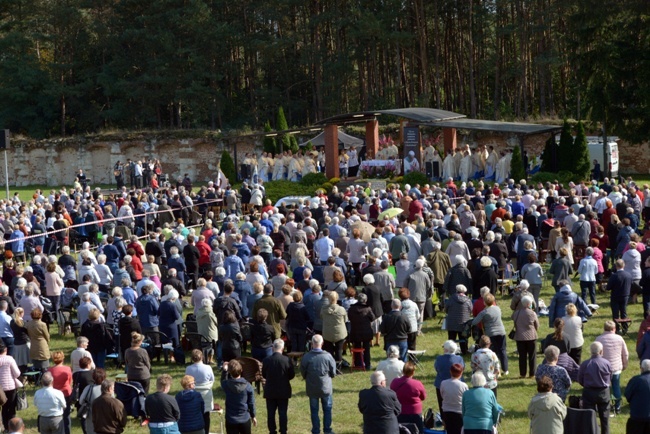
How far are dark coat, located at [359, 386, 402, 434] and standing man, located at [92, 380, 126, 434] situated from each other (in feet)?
8.81

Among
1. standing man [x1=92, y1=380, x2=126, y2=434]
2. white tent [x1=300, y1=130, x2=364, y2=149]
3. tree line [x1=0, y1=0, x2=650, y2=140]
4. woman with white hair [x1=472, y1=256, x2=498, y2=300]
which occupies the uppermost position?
tree line [x1=0, y1=0, x2=650, y2=140]

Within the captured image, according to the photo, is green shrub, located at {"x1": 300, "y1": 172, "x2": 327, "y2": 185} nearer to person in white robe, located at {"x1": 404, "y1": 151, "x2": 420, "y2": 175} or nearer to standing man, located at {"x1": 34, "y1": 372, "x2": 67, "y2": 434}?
person in white robe, located at {"x1": 404, "y1": 151, "x2": 420, "y2": 175}

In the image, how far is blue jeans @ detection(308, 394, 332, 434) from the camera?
38.5 feet

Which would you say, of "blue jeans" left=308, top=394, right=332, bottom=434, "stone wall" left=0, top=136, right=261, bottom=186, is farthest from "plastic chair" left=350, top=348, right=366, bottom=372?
"stone wall" left=0, top=136, right=261, bottom=186

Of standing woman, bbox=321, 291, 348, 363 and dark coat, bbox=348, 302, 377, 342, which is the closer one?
standing woman, bbox=321, 291, 348, 363

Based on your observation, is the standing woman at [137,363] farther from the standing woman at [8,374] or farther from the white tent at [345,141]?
the white tent at [345,141]

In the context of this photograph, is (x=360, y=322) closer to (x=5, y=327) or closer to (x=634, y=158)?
(x=5, y=327)

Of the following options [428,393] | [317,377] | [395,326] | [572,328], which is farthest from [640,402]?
[395,326]

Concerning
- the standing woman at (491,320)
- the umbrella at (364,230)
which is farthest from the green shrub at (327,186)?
the standing woman at (491,320)

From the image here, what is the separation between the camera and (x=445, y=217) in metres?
21.9

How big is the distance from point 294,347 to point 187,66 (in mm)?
44506

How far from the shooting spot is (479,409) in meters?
10.1

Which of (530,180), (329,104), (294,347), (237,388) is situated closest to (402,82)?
(329,104)

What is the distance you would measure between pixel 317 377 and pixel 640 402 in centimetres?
371
